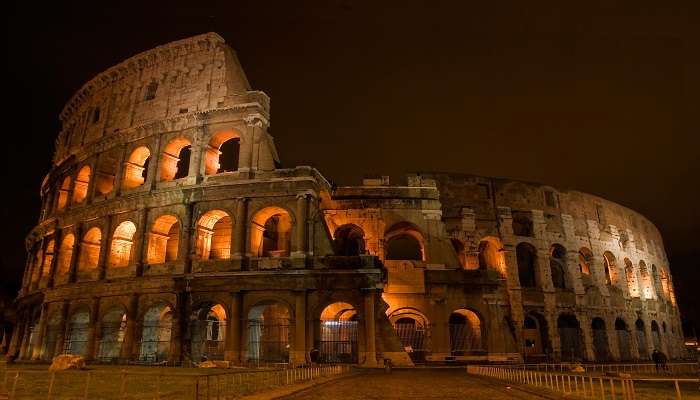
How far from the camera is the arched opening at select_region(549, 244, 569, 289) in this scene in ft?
103

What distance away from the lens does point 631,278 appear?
117 ft

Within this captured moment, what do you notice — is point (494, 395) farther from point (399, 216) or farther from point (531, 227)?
point (531, 227)

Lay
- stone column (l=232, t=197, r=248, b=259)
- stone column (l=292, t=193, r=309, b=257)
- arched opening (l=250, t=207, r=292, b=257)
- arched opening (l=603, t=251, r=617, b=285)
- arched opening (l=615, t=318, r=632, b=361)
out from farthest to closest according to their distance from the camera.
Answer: arched opening (l=603, t=251, r=617, b=285)
arched opening (l=615, t=318, r=632, b=361)
arched opening (l=250, t=207, r=292, b=257)
stone column (l=232, t=197, r=248, b=259)
stone column (l=292, t=193, r=309, b=257)

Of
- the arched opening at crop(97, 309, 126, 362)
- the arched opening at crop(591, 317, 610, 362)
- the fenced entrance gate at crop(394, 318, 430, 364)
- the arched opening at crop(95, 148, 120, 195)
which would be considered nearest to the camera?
the arched opening at crop(97, 309, 126, 362)

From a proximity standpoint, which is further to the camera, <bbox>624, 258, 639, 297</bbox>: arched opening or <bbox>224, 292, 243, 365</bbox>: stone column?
<bbox>624, 258, 639, 297</bbox>: arched opening

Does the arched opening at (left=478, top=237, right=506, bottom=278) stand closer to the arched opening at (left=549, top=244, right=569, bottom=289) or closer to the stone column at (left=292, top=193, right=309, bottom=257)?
the arched opening at (left=549, top=244, right=569, bottom=289)

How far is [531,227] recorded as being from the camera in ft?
101

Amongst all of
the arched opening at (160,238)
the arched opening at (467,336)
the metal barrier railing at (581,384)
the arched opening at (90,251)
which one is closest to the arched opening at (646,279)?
the arched opening at (467,336)

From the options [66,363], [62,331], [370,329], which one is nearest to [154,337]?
[62,331]

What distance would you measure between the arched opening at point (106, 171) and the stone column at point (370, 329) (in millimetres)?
15634

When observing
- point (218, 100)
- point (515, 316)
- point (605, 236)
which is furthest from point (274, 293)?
point (605, 236)

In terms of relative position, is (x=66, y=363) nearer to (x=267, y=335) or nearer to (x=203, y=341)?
(x=203, y=341)

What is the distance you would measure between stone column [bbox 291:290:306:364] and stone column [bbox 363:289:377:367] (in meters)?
2.51

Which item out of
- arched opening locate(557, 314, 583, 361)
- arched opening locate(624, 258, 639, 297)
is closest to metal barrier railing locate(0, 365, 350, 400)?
arched opening locate(557, 314, 583, 361)
